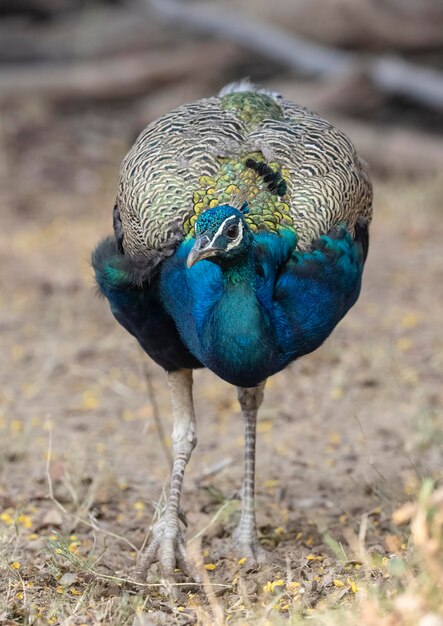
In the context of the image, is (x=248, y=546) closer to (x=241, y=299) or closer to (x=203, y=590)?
(x=203, y=590)

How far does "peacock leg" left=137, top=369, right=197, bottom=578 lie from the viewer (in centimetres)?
435

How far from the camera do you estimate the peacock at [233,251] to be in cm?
403

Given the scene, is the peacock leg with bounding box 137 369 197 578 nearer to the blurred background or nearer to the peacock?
the peacock

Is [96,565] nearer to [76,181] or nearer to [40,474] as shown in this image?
[40,474]

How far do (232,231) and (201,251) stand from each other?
0.14 metres

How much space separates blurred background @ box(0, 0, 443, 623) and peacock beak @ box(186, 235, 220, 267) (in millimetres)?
1345

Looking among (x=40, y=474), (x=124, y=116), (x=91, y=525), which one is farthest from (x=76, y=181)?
(x=91, y=525)

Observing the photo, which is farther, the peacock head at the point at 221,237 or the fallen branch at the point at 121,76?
the fallen branch at the point at 121,76

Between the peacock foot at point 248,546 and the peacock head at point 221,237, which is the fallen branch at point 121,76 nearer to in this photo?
the peacock foot at point 248,546

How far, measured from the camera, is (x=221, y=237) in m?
3.89

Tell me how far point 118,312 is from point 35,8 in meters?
8.91

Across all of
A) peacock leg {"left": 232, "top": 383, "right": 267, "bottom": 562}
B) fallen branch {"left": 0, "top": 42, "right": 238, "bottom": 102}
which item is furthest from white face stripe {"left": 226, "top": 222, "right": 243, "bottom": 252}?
fallen branch {"left": 0, "top": 42, "right": 238, "bottom": 102}

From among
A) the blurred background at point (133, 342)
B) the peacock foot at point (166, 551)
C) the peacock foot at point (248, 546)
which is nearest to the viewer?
the peacock foot at point (166, 551)

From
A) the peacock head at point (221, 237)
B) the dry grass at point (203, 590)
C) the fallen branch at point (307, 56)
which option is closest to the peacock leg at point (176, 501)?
the dry grass at point (203, 590)
